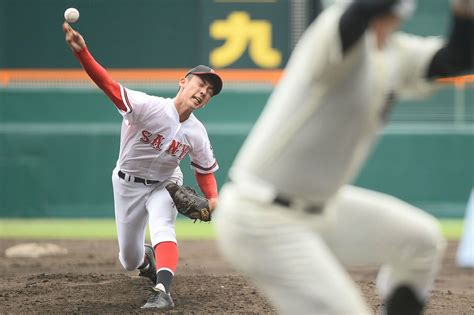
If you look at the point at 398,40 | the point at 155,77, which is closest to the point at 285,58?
the point at 155,77

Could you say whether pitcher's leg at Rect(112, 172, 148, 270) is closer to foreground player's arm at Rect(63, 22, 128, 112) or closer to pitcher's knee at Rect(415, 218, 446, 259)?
foreground player's arm at Rect(63, 22, 128, 112)

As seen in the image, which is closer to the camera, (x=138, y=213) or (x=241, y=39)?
(x=138, y=213)

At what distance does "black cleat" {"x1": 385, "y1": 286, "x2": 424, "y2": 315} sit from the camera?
9.78 feet

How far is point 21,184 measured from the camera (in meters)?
10.1

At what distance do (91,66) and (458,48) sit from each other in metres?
2.52

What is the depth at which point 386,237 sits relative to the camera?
2.90 meters

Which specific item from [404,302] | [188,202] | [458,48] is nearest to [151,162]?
[188,202]

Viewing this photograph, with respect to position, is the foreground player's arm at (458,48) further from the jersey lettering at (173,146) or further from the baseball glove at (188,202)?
the jersey lettering at (173,146)

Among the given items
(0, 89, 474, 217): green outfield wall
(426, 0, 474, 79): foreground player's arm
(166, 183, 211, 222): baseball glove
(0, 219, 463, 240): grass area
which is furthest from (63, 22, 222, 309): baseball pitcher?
(0, 89, 474, 217): green outfield wall

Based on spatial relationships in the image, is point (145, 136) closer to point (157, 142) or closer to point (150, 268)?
point (157, 142)

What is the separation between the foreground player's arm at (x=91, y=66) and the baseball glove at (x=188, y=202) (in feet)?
1.68

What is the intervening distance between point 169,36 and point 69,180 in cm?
190

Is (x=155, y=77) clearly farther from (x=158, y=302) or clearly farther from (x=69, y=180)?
(x=158, y=302)

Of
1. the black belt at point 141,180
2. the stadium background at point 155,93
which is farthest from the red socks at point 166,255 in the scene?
the stadium background at point 155,93
